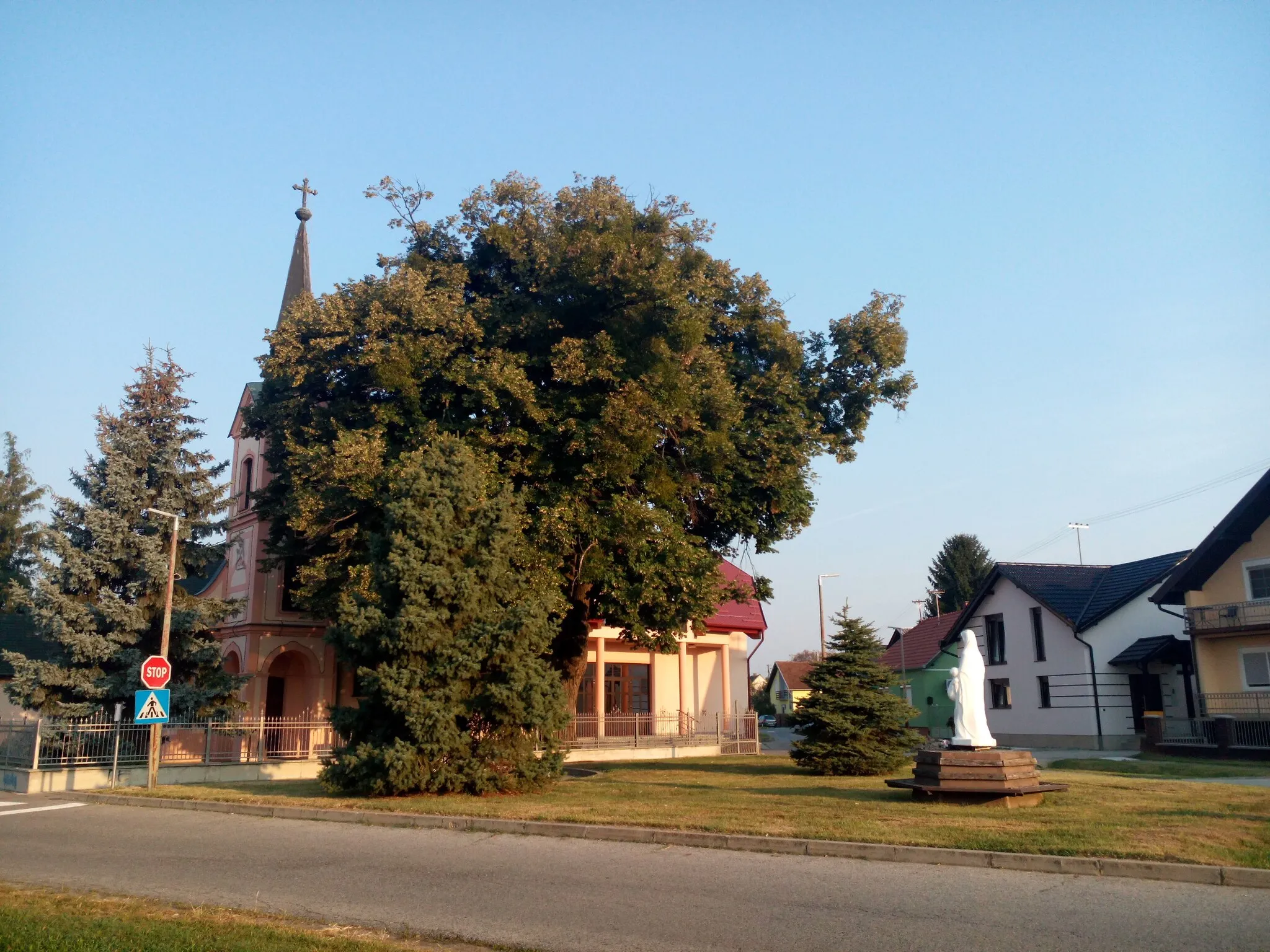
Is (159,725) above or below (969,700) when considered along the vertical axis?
below

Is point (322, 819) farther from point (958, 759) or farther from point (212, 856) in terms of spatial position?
point (958, 759)

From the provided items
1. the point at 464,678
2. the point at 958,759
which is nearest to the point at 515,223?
the point at 464,678

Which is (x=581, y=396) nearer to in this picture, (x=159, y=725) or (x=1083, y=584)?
(x=159, y=725)

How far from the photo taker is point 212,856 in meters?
11.6

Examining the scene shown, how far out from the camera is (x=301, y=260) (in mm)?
41719

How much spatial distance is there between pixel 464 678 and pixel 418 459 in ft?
13.8

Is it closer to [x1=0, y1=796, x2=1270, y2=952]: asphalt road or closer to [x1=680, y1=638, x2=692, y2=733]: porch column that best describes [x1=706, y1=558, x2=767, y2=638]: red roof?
[x1=680, y1=638, x2=692, y2=733]: porch column

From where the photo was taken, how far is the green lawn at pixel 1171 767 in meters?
20.6

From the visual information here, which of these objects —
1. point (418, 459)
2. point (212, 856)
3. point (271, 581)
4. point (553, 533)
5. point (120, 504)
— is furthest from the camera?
Result: point (271, 581)

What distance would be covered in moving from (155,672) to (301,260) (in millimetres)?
25576

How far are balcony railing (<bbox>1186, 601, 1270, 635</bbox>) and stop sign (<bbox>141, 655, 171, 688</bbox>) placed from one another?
1109 inches

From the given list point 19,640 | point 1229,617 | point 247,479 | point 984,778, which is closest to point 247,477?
Answer: point 247,479

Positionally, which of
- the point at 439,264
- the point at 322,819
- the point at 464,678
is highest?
the point at 439,264

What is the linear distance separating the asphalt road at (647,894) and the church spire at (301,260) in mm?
31076
